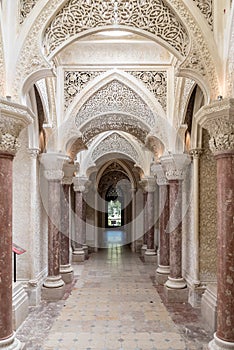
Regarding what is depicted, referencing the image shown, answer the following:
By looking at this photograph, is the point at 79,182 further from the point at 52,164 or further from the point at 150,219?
the point at 52,164

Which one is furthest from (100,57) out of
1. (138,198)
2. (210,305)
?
(138,198)

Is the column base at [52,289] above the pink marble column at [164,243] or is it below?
below

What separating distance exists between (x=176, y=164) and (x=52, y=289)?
3890 mm

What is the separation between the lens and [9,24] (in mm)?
4730

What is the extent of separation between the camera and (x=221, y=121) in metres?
4.70

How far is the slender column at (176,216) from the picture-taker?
874cm

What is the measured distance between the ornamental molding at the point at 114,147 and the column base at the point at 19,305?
796cm

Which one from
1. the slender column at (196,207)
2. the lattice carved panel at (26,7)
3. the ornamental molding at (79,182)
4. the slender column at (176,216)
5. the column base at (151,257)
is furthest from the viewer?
the ornamental molding at (79,182)

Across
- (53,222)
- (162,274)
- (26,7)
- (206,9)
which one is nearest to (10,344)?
(26,7)

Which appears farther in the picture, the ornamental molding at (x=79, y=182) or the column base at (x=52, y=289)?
the ornamental molding at (x=79, y=182)

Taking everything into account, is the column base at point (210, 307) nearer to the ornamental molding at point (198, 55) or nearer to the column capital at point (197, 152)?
the column capital at point (197, 152)

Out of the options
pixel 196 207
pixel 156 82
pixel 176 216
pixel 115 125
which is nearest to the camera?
pixel 196 207

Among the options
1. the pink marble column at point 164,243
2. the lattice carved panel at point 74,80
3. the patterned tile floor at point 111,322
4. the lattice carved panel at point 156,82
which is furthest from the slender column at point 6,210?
the pink marble column at point 164,243

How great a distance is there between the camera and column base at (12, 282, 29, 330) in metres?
6.57
